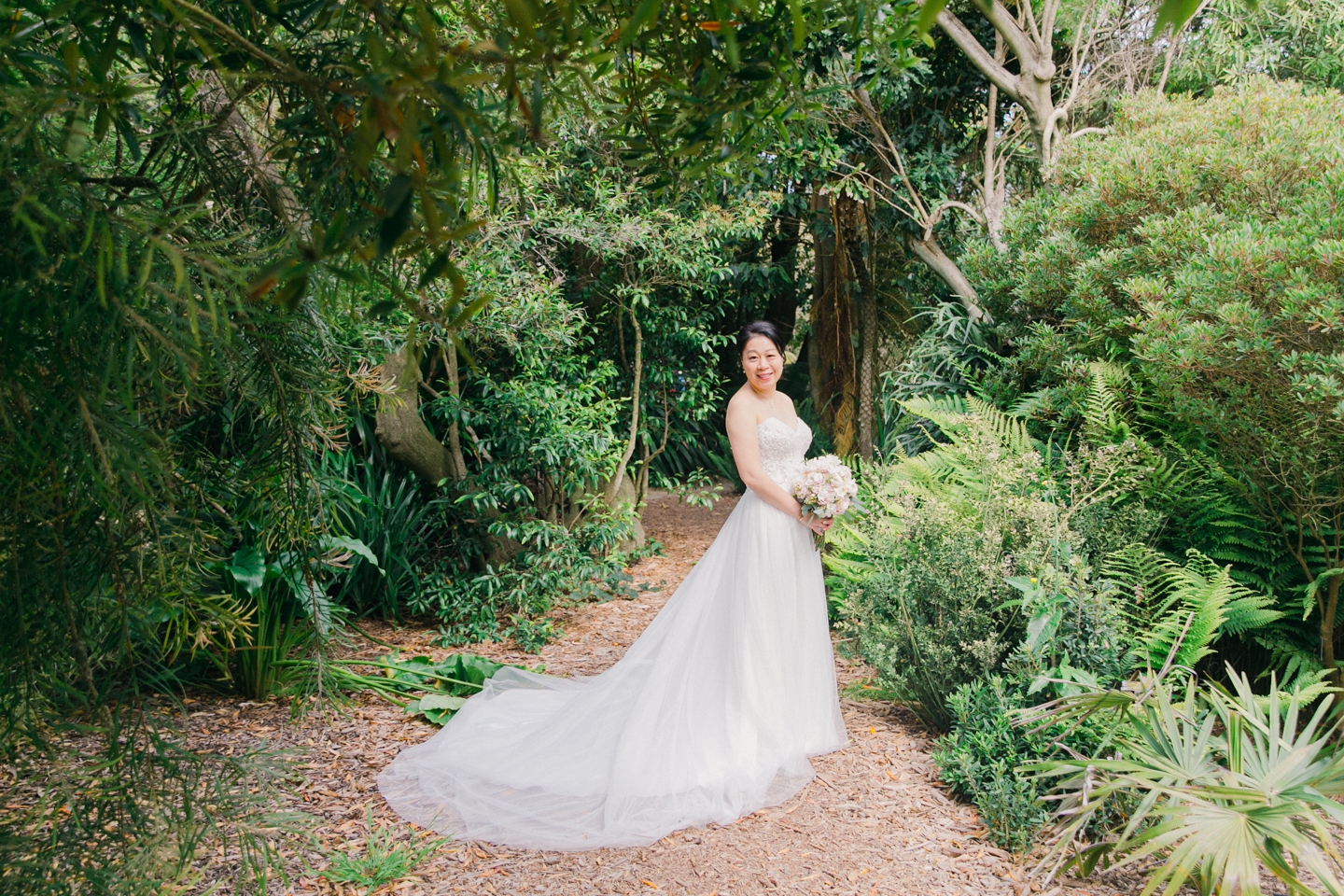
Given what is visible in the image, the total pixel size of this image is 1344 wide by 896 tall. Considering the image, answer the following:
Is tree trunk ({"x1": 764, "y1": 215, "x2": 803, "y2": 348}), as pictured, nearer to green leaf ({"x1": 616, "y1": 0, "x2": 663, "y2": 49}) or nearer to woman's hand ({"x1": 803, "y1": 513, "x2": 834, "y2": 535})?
woman's hand ({"x1": 803, "y1": 513, "x2": 834, "y2": 535})

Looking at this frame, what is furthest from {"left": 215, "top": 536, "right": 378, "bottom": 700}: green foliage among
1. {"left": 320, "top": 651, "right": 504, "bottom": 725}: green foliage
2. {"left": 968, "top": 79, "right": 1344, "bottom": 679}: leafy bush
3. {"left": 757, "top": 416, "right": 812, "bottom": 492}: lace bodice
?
{"left": 968, "top": 79, "right": 1344, "bottom": 679}: leafy bush

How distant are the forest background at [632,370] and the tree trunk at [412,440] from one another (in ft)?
0.12

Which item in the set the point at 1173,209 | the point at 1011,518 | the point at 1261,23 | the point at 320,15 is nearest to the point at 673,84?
the point at 320,15

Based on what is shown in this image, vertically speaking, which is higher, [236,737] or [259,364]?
[259,364]

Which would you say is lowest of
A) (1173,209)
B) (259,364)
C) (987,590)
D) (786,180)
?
(987,590)

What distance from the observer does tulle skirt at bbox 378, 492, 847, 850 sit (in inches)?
133

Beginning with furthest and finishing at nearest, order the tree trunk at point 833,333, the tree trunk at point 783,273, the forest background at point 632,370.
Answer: the tree trunk at point 783,273, the tree trunk at point 833,333, the forest background at point 632,370

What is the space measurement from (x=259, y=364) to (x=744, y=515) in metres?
2.49

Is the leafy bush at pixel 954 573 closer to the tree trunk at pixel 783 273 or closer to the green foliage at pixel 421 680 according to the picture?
the green foliage at pixel 421 680

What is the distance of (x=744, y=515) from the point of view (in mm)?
4172

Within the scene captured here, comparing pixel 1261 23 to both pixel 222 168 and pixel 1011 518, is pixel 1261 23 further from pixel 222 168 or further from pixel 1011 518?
pixel 222 168

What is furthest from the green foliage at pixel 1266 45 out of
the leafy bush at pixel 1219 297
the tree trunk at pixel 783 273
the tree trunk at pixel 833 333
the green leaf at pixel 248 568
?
the green leaf at pixel 248 568

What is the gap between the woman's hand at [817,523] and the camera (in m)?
4.05

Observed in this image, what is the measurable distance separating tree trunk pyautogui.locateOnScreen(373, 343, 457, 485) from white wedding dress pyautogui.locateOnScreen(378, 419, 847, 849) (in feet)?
5.79
